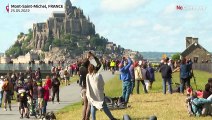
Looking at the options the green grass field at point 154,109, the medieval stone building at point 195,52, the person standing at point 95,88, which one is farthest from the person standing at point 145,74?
the medieval stone building at point 195,52

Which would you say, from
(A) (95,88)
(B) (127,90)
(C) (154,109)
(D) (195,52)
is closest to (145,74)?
(B) (127,90)

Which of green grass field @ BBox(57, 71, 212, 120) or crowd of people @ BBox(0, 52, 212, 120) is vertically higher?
crowd of people @ BBox(0, 52, 212, 120)

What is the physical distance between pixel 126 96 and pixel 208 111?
4.30 metres

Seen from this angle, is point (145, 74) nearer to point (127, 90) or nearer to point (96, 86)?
point (127, 90)

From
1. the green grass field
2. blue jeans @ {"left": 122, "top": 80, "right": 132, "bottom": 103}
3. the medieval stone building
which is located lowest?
the green grass field

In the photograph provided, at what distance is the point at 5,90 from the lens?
27.2 meters

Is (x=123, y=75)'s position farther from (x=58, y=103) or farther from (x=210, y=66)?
(x=210, y=66)

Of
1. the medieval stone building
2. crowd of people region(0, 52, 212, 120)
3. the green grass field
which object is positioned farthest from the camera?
the medieval stone building

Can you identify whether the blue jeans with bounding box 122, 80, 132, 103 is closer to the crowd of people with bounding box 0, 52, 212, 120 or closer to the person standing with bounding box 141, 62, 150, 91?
the crowd of people with bounding box 0, 52, 212, 120

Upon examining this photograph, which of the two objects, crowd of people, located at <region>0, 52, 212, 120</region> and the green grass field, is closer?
crowd of people, located at <region>0, 52, 212, 120</region>

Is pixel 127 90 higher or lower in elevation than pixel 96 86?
lower

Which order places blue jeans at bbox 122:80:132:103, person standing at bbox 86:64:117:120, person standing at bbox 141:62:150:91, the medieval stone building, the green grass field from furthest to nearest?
the medieval stone building
person standing at bbox 141:62:150:91
blue jeans at bbox 122:80:132:103
the green grass field
person standing at bbox 86:64:117:120

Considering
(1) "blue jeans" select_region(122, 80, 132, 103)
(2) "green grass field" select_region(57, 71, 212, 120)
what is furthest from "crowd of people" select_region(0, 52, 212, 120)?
(2) "green grass field" select_region(57, 71, 212, 120)

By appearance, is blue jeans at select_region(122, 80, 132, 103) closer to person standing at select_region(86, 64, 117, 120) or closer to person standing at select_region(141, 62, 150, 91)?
person standing at select_region(86, 64, 117, 120)
